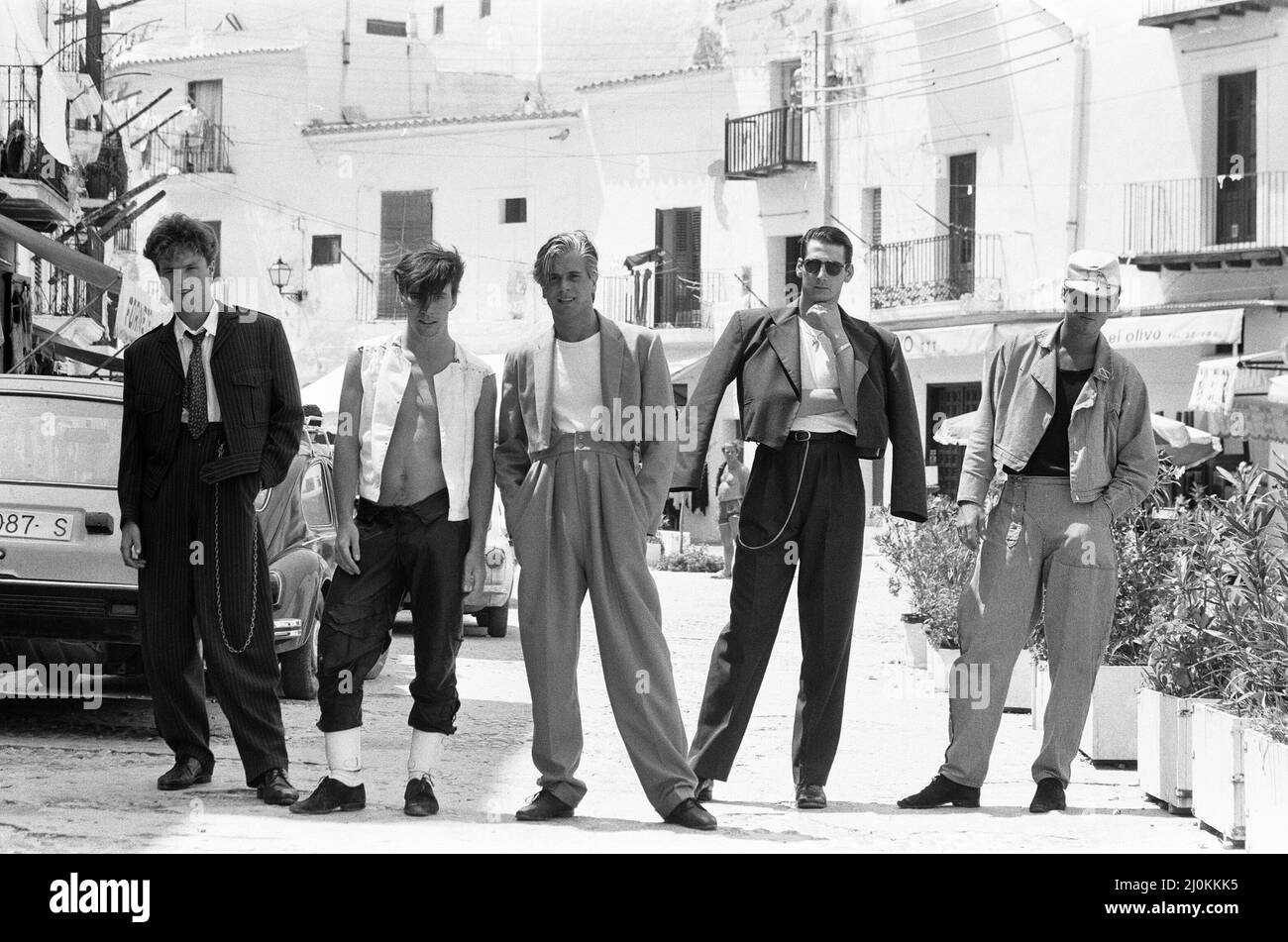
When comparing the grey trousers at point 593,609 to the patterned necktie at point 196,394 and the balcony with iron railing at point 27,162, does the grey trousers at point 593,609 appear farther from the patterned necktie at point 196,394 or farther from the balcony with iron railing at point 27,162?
the balcony with iron railing at point 27,162

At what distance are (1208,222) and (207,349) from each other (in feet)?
76.3

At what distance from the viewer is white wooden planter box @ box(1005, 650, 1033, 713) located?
35.7 ft

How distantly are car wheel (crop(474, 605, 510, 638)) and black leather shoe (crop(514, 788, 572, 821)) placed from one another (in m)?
9.71

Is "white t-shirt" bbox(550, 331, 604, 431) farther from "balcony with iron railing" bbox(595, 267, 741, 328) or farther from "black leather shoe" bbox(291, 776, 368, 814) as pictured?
"balcony with iron railing" bbox(595, 267, 741, 328)

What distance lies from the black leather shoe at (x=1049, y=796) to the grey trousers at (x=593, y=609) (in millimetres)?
1434

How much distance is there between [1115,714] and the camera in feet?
28.0

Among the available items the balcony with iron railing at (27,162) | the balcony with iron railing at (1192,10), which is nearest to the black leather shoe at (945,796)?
the balcony with iron railing at (27,162)

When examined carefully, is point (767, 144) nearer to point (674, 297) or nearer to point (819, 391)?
point (674, 297)

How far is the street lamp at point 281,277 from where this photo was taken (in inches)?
1635

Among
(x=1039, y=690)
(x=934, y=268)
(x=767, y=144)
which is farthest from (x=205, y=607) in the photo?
(x=767, y=144)

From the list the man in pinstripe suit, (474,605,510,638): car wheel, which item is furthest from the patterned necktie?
(474,605,510,638): car wheel

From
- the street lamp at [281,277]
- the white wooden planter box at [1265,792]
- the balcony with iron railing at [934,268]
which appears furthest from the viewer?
the street lamp at [281,277]
